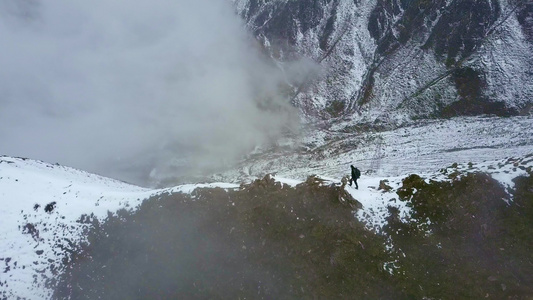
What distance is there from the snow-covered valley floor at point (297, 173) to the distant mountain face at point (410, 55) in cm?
576

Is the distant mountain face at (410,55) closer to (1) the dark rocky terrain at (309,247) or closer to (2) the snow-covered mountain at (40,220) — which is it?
(1) the dark rocky terrain at (309,247)

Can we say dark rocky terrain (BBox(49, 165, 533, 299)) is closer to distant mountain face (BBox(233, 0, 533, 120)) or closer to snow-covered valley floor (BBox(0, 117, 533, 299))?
snow-covered valley floor (BBox(0, 117, 533, 299))

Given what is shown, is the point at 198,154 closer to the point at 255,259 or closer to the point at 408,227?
the point at 255,259

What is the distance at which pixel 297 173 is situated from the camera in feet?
149

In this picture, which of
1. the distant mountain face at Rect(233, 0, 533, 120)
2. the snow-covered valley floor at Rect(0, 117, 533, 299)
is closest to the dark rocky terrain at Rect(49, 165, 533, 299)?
the snow-covered valley floor at Rect(0, 117, 533, 299)

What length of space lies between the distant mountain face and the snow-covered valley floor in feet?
18.9

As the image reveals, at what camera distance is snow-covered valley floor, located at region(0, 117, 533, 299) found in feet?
70.1

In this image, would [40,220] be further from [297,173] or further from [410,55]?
[410,55]

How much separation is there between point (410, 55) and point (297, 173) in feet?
121

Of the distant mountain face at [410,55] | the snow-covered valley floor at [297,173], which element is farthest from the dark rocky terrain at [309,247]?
the distant mountain face at [410,55]

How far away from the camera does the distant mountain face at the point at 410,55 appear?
167 ft

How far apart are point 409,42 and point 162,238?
2480 inches

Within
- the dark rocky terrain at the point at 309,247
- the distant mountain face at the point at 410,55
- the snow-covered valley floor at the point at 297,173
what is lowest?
the dark rocky terrain at the point at 309,247

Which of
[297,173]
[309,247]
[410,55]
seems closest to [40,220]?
[309,247]
